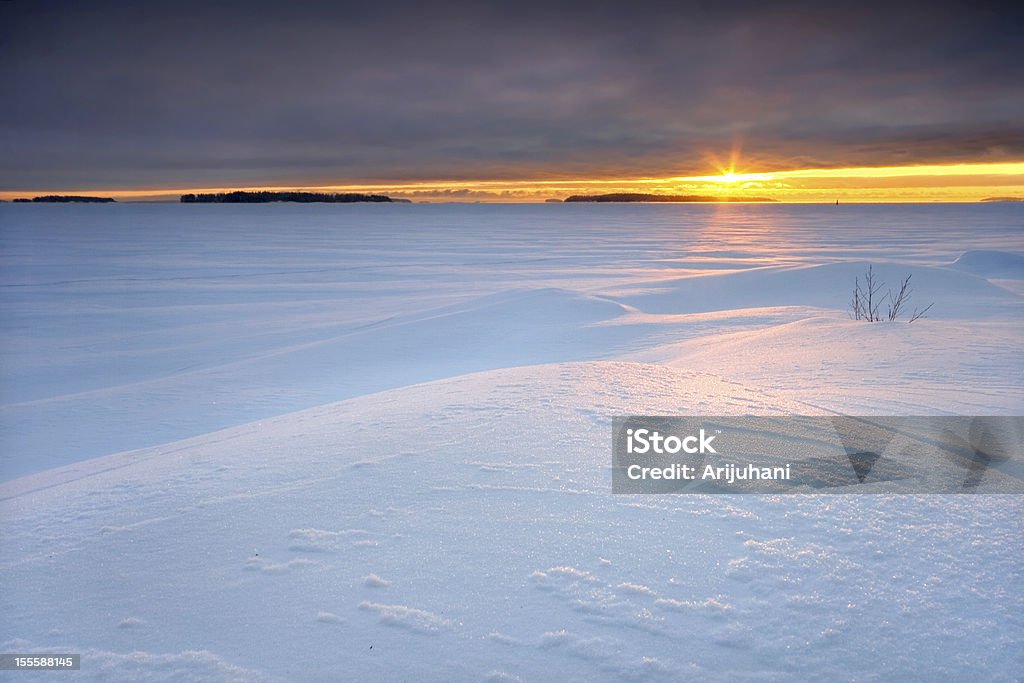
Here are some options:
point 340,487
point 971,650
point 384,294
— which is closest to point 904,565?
point 971,650

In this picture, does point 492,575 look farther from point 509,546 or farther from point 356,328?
point 356,328

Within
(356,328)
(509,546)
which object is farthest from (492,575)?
(356,328)

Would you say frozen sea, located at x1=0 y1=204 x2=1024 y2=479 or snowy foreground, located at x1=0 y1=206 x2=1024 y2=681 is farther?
frozen sea, located at x1=0 y1=204 x2=1024 y2=479

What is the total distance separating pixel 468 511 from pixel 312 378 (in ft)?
20.3

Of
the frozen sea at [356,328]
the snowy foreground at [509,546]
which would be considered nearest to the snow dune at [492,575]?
the snowy foreground at [509,546]

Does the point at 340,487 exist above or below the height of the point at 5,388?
above

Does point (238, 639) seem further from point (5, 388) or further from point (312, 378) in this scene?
point (5, 388)

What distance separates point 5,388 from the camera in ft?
26.9

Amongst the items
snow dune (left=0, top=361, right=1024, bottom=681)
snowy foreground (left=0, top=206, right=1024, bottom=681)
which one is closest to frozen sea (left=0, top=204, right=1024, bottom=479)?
snowy foreground (left=0, top=206, right=1024, bottom=681)

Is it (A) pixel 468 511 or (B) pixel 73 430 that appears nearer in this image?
(A) pixel 468 511

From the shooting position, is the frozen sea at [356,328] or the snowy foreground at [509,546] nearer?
the snowy foreground at [509,546]

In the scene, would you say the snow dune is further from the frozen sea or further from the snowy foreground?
the frozen sea

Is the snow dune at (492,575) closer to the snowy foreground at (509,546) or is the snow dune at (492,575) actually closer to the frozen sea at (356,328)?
the snowy foreground at (509,546)

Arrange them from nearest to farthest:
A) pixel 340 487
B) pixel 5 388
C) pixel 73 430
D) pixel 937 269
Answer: pixel 340 487, pixel 73 430, pixel 5 388, pixel 937 269
